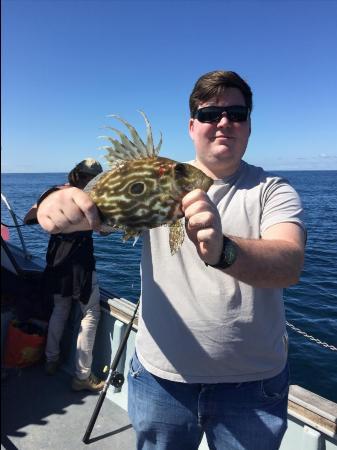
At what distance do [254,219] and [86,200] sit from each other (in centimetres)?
123

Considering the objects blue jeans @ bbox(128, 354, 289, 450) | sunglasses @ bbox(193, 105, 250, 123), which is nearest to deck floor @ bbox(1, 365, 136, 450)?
blue jeans @ bbox(128, 354, 289, 450)

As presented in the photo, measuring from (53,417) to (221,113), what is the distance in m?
4.76

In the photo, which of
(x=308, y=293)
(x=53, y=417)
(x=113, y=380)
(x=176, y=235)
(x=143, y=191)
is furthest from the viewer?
(x=308, y=293)

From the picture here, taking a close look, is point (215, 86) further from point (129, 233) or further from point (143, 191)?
point (129, 233)

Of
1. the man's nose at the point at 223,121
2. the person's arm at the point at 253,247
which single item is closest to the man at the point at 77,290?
the man's nose at the point at 223,121

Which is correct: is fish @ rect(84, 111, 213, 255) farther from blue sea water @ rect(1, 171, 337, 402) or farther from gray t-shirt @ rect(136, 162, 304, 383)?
blue sea water @ rect(1, 171, 337, 402)

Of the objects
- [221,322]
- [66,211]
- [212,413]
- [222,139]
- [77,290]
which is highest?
[222,139]

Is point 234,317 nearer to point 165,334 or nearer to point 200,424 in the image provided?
point 165,334

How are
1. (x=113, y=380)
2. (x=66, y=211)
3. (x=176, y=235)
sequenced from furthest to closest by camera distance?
(x=113, y=380) < (x=176, y=235) < (x=66, y=211)

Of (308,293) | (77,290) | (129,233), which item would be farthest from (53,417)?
(308,293)

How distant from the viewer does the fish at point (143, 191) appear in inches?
81.7

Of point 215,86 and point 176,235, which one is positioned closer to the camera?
point 176,235

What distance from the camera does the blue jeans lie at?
Answer: 2.57m

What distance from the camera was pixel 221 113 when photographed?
262cm
